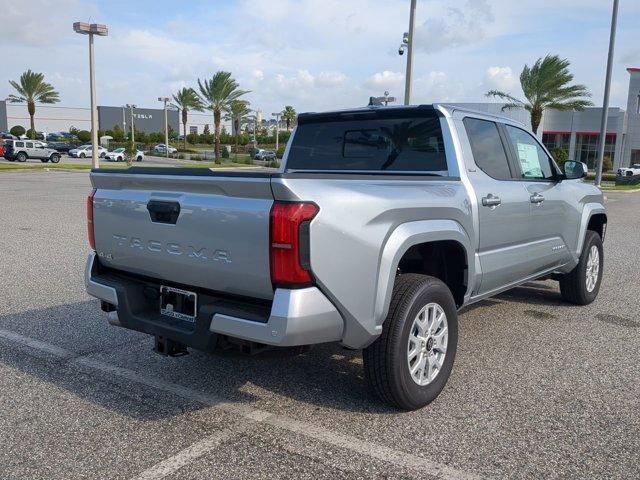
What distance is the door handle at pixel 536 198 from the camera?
16.3 ft

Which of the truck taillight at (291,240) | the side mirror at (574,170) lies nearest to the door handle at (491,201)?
the side mirror at (574,170)

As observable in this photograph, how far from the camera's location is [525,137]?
5.48 meters

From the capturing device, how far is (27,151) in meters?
45.9

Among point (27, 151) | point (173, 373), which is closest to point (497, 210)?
point (173, 373)

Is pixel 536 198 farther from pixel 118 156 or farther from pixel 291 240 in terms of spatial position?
pixel 118 156

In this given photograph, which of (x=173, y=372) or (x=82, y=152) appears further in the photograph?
(x=82, y=152)

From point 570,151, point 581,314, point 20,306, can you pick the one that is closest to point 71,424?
point 20,306

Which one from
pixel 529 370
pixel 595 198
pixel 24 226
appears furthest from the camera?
pixel 24 226

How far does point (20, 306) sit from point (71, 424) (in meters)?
2.88

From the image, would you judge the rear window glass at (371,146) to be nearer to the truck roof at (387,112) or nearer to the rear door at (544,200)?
the truck roof at (387,112)

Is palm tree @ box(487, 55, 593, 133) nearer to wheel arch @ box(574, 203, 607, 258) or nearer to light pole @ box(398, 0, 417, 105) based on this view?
light pole @ box(398, 0, 417, 105)

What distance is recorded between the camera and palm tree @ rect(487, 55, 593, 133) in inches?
1409

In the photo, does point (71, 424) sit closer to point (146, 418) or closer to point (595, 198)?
point (146, 418)

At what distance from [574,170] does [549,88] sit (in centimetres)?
3347
